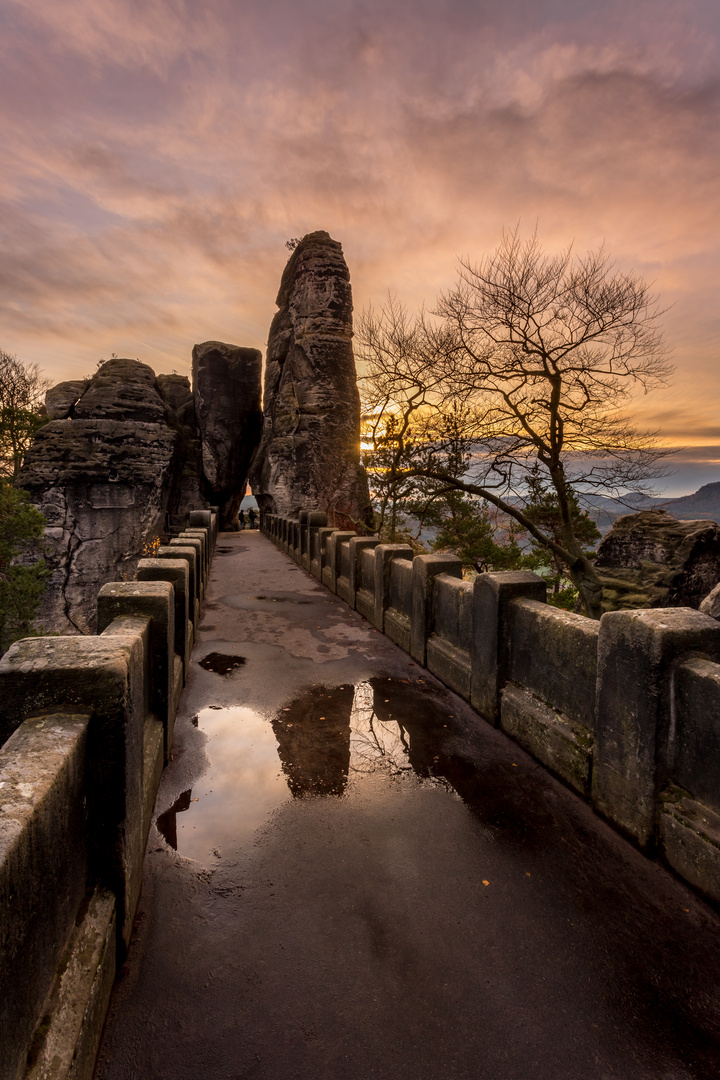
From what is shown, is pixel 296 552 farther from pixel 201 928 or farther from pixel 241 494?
pixel 241 494

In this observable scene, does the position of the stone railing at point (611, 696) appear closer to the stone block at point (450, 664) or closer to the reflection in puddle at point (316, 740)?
the stone block at point (450, 664)

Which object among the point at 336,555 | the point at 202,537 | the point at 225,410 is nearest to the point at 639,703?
the point at 336,555

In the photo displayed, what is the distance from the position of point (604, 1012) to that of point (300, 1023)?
45.1 inches

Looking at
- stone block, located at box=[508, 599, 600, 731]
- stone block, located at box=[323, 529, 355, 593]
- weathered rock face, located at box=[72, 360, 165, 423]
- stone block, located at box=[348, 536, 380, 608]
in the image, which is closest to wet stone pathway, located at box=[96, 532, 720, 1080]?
stone block, located at box=[508, 599, 600, 731]

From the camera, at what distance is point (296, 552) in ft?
50.2

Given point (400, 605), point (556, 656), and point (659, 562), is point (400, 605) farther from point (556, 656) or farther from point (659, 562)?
point (659, 562)

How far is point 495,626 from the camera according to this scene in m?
4.27

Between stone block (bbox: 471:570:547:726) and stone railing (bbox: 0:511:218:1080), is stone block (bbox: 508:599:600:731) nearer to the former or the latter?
stone block (bbox: 471:570:547:726)

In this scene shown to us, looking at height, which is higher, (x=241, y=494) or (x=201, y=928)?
(x=241, y=494)

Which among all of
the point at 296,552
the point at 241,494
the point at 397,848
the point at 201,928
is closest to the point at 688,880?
the point at 397,848

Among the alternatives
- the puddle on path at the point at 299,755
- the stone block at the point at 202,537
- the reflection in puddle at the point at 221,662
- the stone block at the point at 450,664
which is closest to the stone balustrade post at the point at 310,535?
the stone block at the point at 202,537

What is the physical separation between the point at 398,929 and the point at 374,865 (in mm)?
418

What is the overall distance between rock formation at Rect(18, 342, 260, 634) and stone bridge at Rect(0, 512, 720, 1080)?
21.3m

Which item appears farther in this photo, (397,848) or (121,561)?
(121,561)
